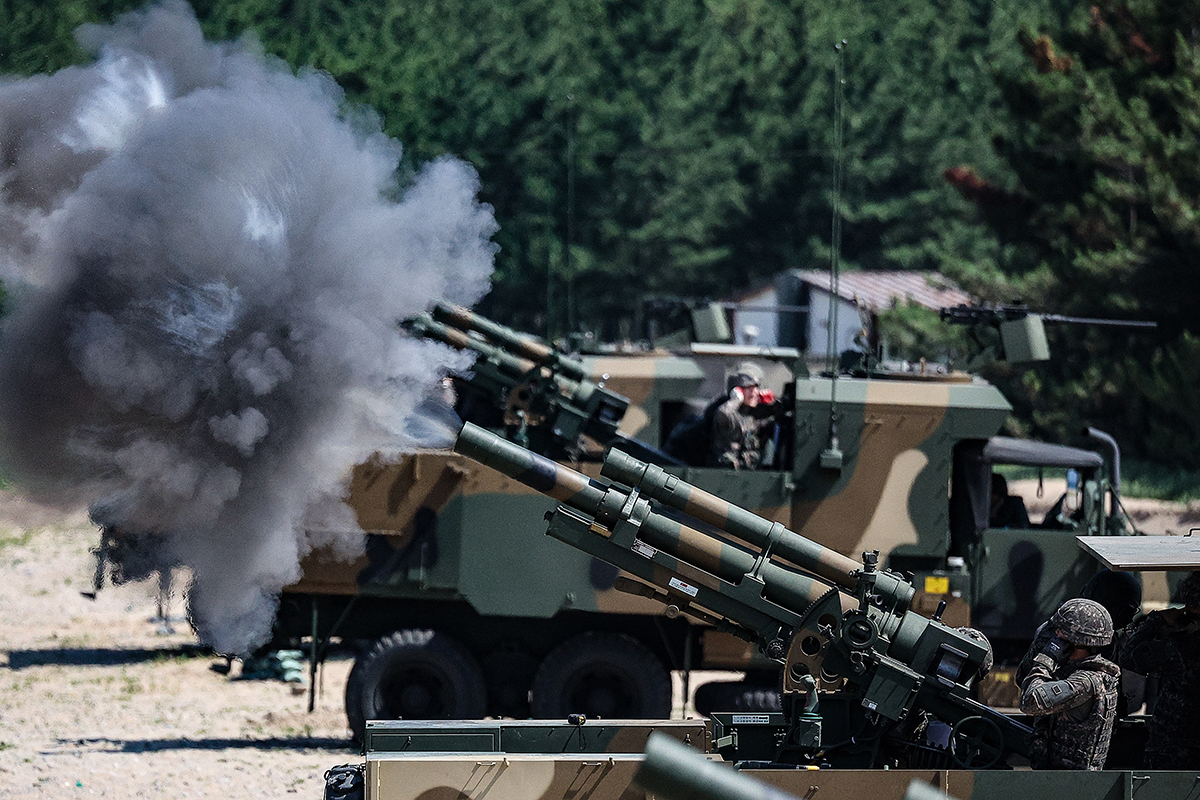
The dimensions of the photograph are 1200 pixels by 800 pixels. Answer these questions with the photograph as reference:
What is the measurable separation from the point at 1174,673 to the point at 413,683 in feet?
18.0

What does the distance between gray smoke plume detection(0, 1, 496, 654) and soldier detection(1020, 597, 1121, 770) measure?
14.7ft

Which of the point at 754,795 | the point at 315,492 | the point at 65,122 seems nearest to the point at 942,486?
the point at 315,492

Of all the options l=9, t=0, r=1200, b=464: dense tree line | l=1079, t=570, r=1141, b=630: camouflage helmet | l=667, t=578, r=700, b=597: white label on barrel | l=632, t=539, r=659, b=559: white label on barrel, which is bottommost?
l=667, t=578, r=700, b=597: white label on barrel

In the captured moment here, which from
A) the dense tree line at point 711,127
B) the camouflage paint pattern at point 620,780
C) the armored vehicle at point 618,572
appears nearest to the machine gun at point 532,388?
the armored vehicle at point 618,572

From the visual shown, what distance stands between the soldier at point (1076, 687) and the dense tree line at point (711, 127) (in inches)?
838

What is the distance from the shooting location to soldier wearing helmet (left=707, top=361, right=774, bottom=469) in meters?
11.3

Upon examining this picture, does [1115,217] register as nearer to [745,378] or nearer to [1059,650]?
[745,378]

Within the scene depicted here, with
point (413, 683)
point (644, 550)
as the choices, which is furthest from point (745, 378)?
point (644, 550)

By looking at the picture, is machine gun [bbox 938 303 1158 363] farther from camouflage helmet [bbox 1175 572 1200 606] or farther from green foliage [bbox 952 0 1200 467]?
green foliage [bbox 952 0 1200 467]

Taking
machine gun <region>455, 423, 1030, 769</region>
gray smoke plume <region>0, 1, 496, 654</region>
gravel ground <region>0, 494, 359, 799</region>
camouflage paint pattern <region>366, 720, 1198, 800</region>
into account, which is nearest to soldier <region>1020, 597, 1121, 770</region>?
camouflage paint pattern <region>366, 720, 1198, 800</region>

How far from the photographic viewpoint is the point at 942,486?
35.6 feet

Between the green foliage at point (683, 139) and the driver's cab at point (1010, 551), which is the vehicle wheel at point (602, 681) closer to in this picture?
the driver's cab at point (1010, 551)

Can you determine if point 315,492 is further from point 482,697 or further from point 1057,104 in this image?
point 1057,104

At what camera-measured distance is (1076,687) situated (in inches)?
259
